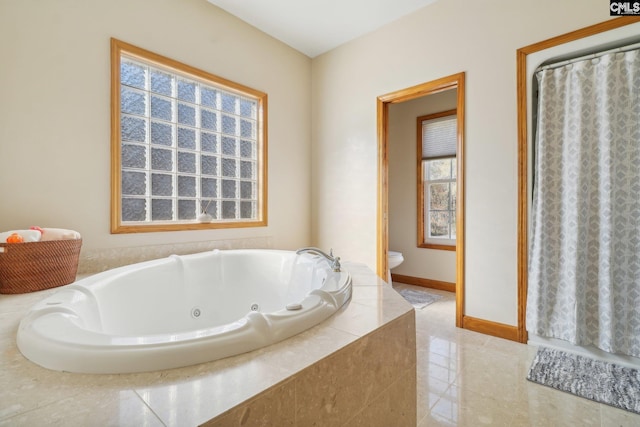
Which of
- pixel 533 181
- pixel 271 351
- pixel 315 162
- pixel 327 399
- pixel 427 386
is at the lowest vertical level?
pixel 427 386

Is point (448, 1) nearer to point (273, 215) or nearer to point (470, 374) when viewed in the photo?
point (273, 215)

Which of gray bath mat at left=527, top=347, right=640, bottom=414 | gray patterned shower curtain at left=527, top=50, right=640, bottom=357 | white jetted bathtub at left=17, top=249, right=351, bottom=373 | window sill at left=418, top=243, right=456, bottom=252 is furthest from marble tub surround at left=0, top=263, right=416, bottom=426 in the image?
window sill at left=418, top=243, right=456, bottom=252

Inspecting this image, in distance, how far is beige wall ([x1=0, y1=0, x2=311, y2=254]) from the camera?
5.23 feet

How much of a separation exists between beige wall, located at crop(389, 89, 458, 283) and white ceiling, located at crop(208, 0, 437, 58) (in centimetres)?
126

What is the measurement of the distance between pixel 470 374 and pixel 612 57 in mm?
1965

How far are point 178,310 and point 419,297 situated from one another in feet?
7.81

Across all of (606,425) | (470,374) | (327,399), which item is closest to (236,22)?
(327,399)

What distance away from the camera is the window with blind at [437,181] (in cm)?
351

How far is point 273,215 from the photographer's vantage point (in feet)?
9.63

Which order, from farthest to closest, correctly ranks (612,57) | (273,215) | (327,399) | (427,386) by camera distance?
(273,215) < (612,57) < (427,386) < (327,399)

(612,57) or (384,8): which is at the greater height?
(384,8)

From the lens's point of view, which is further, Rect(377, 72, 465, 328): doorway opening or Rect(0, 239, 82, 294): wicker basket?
Rect(377, 72, 465, 328): doorway opening

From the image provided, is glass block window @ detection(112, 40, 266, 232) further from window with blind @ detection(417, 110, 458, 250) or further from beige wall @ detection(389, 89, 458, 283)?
window with blind @ detection(417, 110, 458, 250)

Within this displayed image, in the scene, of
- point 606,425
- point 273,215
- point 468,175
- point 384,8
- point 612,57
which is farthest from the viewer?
point 273,215
